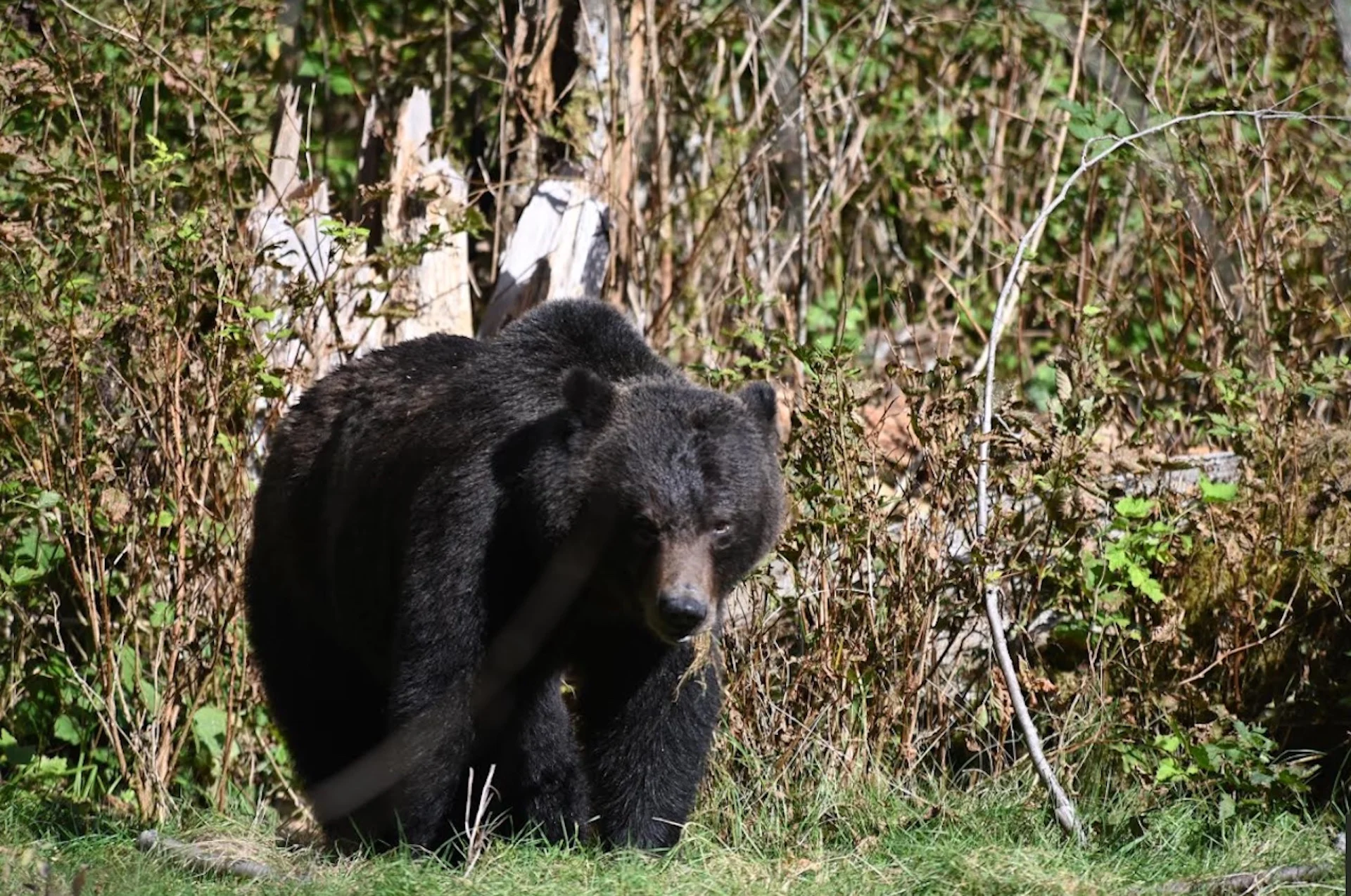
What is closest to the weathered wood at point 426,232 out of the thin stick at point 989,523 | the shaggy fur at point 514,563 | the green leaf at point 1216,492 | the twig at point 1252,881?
the shaggy fur at point 514,563

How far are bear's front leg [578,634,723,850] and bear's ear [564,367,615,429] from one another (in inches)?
30.7

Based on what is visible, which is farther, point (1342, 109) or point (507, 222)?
point (1342, 109)

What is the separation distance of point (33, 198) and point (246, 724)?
242 cm

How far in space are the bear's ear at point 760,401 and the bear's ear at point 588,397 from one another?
18.6 inches

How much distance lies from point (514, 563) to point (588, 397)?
58 centimetres

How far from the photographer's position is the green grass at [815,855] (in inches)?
183

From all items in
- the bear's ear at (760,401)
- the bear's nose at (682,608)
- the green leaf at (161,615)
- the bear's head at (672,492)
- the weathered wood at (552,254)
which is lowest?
the green leaf at (161,615)

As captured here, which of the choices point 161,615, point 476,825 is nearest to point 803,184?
point 161,615

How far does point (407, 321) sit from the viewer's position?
7.62 m

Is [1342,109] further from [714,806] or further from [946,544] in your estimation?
[714,806]

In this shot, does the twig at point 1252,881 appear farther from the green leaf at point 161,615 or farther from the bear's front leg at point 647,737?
the green leaf at point 161,615

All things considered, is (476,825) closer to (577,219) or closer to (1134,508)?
(1134,508)

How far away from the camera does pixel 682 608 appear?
4629 mm

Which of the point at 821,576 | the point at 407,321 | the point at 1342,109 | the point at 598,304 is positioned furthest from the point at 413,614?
the point at 1342,109
